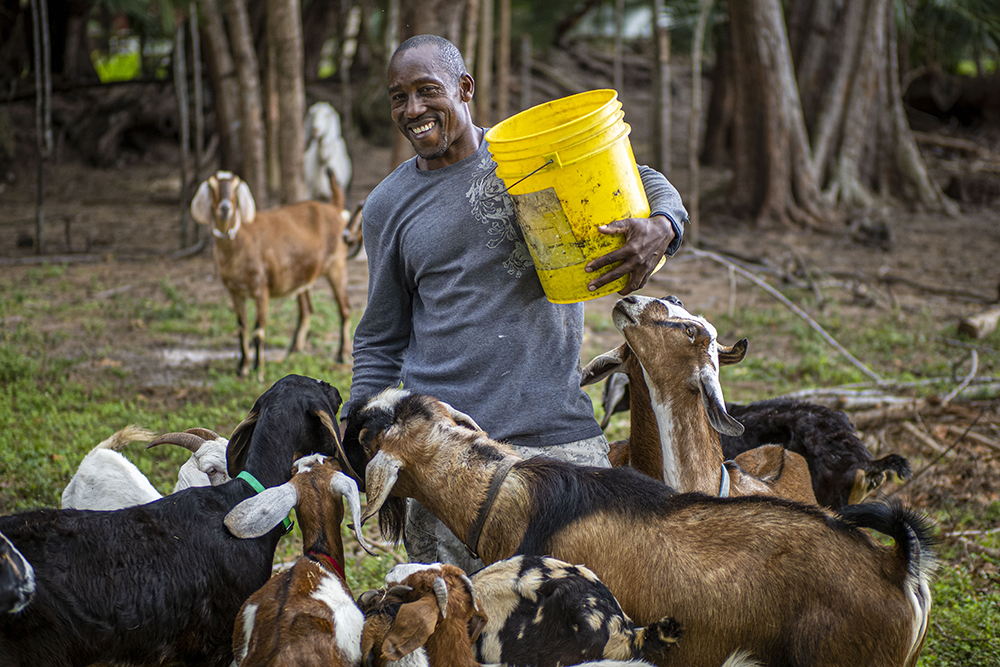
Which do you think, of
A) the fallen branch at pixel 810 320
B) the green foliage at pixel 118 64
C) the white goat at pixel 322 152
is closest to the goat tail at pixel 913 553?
the fallen branch at pixel 810 320

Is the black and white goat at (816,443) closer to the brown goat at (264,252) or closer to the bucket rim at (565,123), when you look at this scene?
the bucket rim at (565,123)

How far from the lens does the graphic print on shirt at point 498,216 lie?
309 cm

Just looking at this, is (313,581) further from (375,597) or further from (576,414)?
(576,414)

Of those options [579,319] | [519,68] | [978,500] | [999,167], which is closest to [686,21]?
[519,68]

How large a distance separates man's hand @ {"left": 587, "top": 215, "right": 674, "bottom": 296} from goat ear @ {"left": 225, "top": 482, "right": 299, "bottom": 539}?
4.09 ft

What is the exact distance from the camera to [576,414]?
3178 millimetres

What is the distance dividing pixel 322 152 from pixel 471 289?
1196 cm

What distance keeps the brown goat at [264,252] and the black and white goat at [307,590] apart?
4741 millimetres

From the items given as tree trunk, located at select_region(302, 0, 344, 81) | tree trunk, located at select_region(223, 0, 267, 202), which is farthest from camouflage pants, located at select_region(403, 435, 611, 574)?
tree trunk, located at select_region(302, 0, 344, 81)

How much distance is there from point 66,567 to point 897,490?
4.37m

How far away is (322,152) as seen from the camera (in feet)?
47.3

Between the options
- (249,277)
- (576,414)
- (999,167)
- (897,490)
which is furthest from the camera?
(999,167)

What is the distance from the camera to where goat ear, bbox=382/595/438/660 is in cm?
235

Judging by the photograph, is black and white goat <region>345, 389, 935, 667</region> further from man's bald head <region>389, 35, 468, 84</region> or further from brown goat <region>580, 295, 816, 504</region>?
man's bald head <region>389, 35, 468, 84</region>
